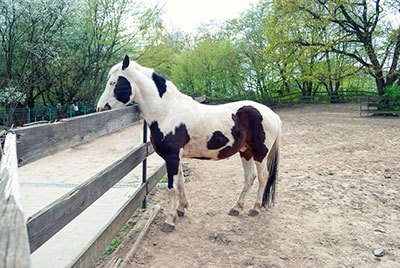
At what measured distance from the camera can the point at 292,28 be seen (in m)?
16.5

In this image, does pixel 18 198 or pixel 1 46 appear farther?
pixel 1 46

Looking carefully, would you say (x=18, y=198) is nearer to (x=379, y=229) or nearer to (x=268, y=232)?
(x=268, y=232)

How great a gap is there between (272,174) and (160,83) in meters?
1.72

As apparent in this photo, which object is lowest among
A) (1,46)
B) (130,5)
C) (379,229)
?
(379,229)

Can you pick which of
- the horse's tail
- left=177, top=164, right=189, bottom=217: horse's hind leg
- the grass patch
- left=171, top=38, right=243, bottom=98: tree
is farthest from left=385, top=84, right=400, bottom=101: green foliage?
the grass patch

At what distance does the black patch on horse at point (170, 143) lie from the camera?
10.8 ft

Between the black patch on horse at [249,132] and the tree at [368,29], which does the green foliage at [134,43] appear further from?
the black patch on horse at [249,132]

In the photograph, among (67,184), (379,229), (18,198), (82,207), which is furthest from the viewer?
(67,184)

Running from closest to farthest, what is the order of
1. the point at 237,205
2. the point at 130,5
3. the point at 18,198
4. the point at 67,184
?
1. the point at 18,198
2. the point at 237,205
3. the point at 67,184
4. the point at 130,5

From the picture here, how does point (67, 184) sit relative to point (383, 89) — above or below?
below

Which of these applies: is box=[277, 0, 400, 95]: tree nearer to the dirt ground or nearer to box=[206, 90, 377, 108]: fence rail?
box=[206, 90, 377, 108]: fence rail

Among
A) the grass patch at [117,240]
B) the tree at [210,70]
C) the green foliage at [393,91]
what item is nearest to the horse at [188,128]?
the grass patch at [117,240]

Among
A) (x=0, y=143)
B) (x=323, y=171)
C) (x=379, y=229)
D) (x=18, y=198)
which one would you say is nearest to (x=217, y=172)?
(x=323, y=171)

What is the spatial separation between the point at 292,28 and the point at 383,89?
547 cm
